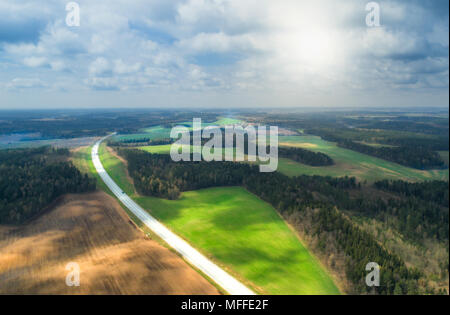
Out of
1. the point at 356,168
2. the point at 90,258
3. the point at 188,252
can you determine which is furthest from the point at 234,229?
the point at 356,168

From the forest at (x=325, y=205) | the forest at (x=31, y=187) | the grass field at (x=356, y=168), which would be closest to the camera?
the forest at (x=325, y=205)

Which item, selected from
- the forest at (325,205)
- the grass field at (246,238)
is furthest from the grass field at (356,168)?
the grass field at (246,238)

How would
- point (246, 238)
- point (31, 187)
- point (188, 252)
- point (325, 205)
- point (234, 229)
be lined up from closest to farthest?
point (188, 252)
point (246, 238)
point (234, 229)
point (325, 205)
point (31, 187)

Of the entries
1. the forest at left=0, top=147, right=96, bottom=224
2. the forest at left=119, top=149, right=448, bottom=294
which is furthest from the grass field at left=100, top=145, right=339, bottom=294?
the forest at left=0, top=147, right=96, bottom=224

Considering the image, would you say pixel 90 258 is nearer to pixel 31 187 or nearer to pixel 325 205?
pixel 31 187

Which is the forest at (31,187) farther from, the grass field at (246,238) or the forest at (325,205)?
the forest at (325,205)
